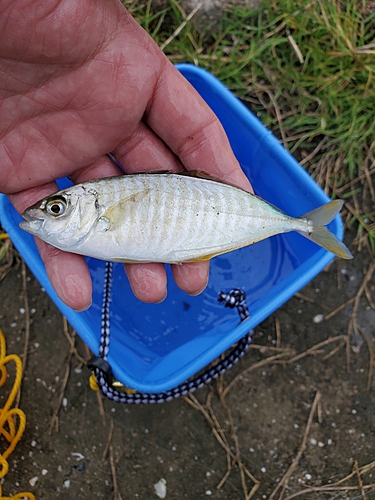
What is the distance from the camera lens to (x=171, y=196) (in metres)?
2.27

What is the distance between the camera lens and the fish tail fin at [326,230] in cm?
232

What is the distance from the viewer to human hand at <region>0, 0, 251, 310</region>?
2.25 metres

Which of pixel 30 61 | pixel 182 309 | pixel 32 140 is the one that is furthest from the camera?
pixel 182 309

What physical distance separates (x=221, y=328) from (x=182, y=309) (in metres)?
0.35

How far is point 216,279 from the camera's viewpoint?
3451 mm

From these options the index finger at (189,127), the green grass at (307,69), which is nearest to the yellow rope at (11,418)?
the index finger at (189,127)

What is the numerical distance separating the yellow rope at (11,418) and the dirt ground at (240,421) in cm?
9

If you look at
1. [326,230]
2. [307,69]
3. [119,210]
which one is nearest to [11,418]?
[119,210]

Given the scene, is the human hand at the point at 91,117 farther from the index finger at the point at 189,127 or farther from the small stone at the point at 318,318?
the small stone at the point at 318,318

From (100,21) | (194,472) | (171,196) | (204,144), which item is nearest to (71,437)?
(194,472)

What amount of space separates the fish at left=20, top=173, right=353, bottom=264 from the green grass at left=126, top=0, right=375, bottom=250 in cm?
127

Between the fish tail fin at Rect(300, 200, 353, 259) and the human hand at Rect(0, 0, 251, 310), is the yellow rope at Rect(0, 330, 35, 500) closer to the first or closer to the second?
the human hand at Rect(0, 0, 251, 310)

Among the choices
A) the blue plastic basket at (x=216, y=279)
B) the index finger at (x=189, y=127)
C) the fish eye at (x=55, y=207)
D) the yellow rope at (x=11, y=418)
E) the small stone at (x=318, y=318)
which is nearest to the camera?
the fish eye at (x=55, y=207)

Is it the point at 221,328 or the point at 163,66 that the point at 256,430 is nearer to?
the point at 221,328
